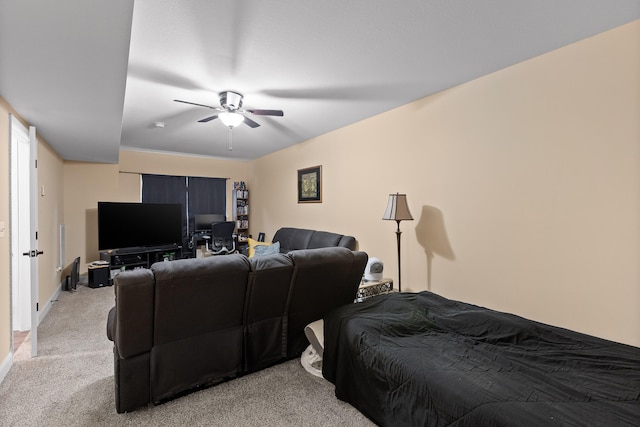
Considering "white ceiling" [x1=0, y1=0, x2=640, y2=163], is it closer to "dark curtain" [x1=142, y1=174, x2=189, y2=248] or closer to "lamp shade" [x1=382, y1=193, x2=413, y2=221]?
"lamp shade" [x1=382, y1=193, x2=413, y2=221]

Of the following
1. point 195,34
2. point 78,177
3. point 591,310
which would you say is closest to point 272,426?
point 591,310

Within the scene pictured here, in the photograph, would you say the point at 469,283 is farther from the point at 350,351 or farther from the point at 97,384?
the point at 97,384

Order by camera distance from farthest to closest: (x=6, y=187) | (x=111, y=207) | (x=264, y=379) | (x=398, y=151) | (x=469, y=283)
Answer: (x=111, y=207)
(x=398, y=151)
(x=469, y=283)
(x=6, y=187)
(x=264, y=379)

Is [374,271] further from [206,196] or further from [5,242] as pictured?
[206,196]

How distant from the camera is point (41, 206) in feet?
12.1

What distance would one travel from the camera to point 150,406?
201 cm

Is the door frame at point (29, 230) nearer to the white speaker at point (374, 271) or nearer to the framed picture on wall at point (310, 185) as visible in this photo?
the white speaker at point (374, 271)

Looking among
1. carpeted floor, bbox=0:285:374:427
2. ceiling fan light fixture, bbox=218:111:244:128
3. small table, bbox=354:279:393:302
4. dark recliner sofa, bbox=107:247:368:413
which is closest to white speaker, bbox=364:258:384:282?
small table, bbox=354:279:393:302

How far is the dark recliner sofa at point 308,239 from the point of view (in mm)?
4211

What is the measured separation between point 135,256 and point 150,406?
4179 millimetres

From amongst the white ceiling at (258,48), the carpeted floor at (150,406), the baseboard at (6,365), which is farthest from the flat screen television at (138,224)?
the baseboard at (6,365)

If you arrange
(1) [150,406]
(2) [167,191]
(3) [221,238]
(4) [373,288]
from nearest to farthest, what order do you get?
1. (1) [150,406]
2. (4) [373,288]
3. (3) [221,238]
4. (2) [167,191]

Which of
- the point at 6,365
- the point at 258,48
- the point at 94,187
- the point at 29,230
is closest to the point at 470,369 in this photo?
the point at 258,48

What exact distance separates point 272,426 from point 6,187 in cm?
286
